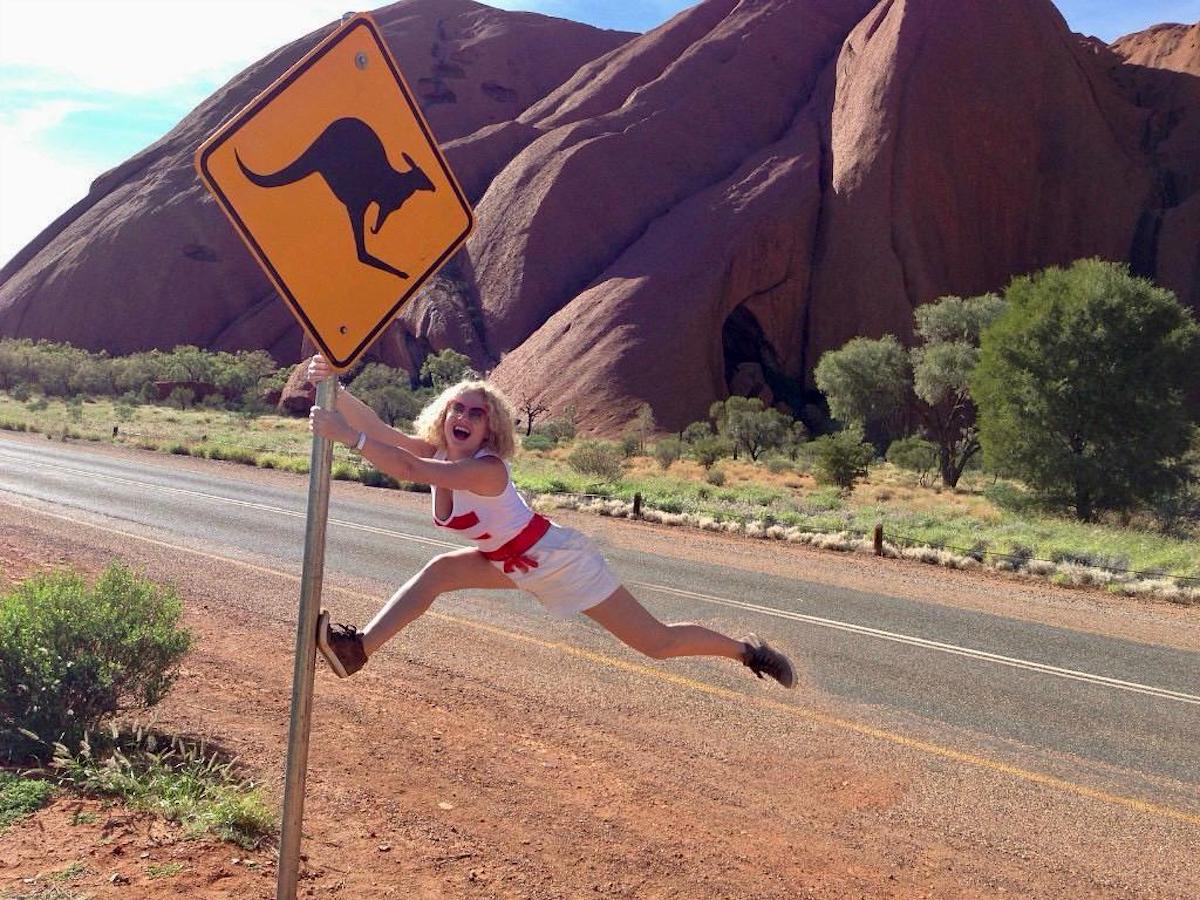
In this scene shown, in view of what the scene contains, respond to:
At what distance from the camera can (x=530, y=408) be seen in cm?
4716

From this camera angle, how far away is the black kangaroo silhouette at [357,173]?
2406 mm

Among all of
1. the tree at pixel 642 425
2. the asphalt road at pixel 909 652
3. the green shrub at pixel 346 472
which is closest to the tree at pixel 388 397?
the tree at pixel 642 425

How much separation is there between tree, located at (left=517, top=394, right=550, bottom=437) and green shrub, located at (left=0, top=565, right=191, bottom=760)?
40.4 m

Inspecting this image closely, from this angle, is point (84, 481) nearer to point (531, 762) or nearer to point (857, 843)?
point (531, 762)

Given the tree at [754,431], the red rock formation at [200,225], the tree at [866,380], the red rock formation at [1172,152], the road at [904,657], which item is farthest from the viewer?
the red rock formation at [200,225]

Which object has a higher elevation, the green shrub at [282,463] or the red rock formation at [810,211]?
the red rock formation at [810,211]

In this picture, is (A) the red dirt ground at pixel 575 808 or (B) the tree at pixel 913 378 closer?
(A) the red dirt ground at pixel 575 808

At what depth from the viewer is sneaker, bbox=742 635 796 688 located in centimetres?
407

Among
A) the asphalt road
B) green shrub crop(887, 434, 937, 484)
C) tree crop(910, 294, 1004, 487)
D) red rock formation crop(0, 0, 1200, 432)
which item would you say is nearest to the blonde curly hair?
the asphalt road

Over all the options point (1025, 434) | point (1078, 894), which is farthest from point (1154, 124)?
point (1078, 894)

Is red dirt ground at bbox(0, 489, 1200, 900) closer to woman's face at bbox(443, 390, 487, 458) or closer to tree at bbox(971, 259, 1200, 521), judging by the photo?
woman's face at bbox(443, 390, 487, 458)

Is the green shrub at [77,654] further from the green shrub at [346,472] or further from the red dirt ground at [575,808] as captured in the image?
the green shrub at [346,472]

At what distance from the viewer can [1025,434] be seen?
20734 mm

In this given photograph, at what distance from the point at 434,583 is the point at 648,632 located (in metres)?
0.78
